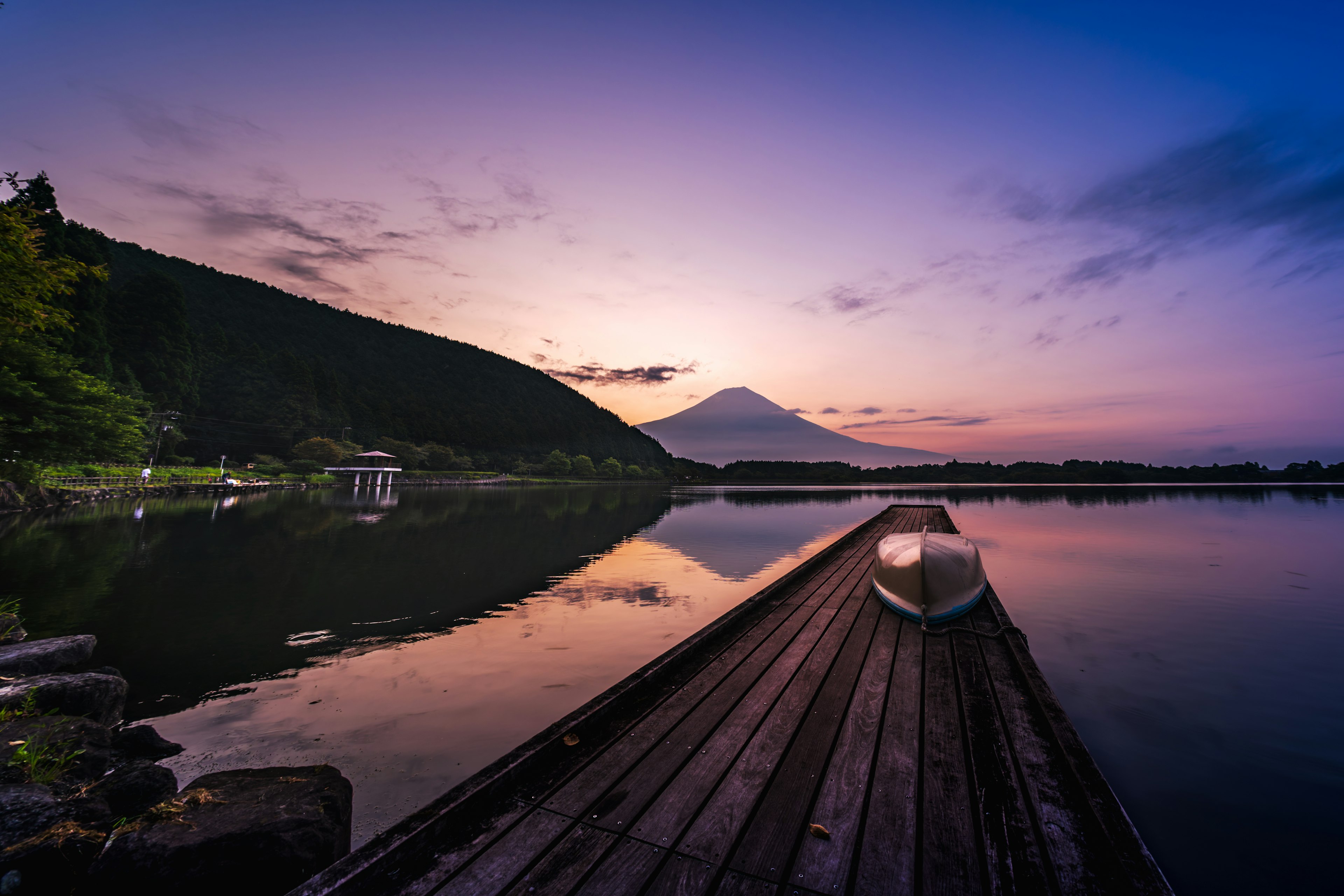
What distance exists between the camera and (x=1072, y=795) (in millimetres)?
3461

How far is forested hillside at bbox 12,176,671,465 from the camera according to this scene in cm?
5922

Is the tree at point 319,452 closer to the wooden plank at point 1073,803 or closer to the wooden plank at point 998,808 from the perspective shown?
the wooden plank at point 998,808

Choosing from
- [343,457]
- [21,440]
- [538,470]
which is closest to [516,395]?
[538,470]

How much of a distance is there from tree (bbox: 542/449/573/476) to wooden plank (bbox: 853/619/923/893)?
135 metres

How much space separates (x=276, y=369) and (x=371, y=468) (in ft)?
158

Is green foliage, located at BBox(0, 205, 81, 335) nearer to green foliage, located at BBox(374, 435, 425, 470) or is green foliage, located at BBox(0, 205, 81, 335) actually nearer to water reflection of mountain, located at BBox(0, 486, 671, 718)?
water reflection of mountain, located at BBox(0, 486, 671, 718)

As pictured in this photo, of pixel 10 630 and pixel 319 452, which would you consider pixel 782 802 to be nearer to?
pixel 10 630

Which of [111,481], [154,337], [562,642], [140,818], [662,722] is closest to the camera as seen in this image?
[140,818]

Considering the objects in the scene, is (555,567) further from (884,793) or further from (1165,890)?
(1165,890)

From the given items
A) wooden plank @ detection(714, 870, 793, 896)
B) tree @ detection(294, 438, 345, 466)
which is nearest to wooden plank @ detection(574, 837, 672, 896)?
wooden plank @ detection(714, 870, 793, 896)

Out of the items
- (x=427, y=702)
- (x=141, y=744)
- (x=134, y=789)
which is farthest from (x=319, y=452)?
(x=134, y=789)

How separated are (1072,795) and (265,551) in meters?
20.9

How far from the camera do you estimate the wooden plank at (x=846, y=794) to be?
8.83 ft

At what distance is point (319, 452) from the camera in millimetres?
78812
